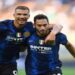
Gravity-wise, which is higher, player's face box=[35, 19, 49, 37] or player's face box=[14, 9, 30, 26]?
player's face box=[14, 9, 30, 26]

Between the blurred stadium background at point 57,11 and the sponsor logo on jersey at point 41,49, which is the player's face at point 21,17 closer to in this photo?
the sponsor logo on jersey at point 41,49

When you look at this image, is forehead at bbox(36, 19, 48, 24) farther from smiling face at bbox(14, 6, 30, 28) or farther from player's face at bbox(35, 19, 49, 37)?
smiling face at bbox(14, 6, 30, 28)

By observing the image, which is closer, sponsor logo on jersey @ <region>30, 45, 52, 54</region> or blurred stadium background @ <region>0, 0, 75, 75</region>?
sponsor logo on jersey @ <region>30, 45, 52, 54</region>

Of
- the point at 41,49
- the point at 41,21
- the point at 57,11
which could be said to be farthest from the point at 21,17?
the point at 57,11

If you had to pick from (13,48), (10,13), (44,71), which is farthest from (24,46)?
(10,13)

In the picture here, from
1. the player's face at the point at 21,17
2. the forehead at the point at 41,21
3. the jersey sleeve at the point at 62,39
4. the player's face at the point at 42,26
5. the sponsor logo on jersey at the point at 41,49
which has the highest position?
the player's face at the point at 21,17

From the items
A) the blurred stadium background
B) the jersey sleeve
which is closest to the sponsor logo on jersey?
the jersey sleeve

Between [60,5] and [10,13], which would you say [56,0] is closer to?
[60,5]

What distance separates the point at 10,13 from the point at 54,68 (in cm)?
112

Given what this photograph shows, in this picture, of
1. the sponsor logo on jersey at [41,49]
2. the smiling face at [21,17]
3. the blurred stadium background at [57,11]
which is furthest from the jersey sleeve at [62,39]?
the blurred stadium background at [57,11]

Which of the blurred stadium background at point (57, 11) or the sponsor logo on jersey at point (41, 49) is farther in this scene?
the blurred stadium background at point (57, 11)

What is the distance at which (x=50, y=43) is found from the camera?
8.29 feet

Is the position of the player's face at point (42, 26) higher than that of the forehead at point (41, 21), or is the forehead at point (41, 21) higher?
the forehead at point (41, 21)

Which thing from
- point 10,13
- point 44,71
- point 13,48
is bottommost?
point 44,71
